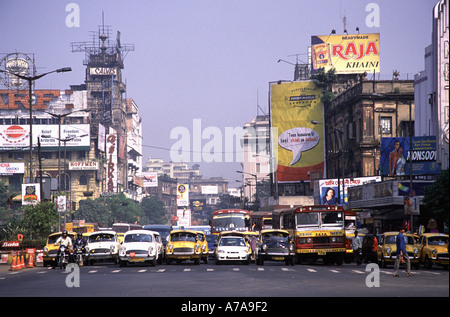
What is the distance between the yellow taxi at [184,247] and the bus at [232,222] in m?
12.0

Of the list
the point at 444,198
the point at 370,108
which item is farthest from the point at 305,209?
the point at 370,108

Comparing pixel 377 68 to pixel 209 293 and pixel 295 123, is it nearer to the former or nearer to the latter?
pixel 295 123

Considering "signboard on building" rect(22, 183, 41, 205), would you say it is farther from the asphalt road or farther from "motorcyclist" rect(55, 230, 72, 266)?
the asphalt road

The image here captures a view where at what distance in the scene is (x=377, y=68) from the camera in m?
99.1

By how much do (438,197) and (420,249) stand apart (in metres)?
10.5

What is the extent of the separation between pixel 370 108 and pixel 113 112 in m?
126

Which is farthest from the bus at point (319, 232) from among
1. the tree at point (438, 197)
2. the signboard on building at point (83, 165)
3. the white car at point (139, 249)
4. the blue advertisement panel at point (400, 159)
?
the signboard on building at point (83, 165)

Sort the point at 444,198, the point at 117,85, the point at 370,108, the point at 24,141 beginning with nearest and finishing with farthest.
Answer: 1. the point at 444,198
2. the point at 370,108
3. the point at 24,141
4. the point at 117,85

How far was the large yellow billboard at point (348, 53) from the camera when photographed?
99562mm

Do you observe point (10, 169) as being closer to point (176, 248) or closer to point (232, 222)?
point (232, 222)

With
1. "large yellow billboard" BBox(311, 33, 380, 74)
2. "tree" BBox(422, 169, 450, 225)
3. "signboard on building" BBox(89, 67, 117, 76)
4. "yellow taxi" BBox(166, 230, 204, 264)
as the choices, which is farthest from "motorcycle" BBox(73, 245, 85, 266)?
"signboard on building" BBox(89, 67, 117, 76)

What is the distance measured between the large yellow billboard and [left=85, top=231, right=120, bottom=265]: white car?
6570 cm

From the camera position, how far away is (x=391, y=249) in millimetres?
36219

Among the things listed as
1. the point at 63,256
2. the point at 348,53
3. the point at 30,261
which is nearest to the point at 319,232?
the point at 63,256
